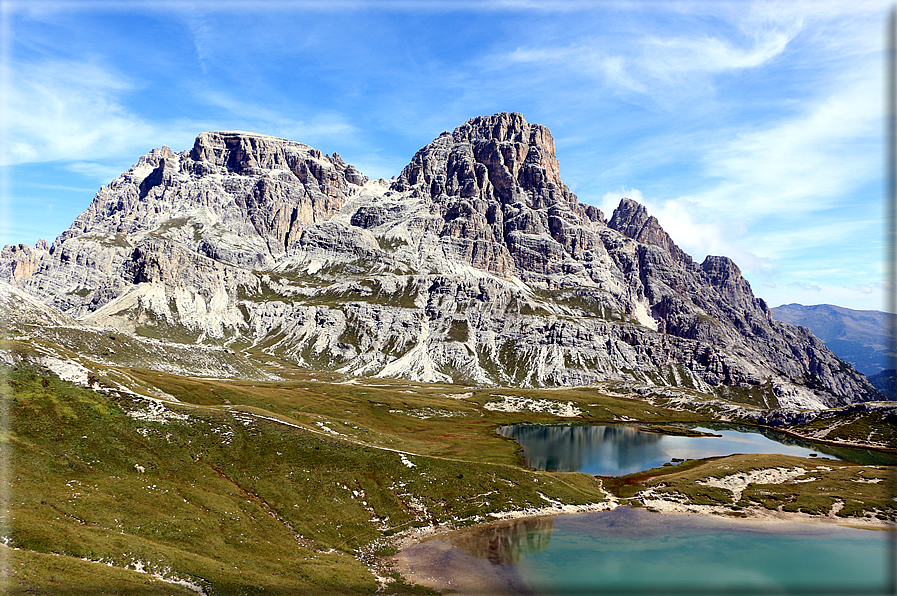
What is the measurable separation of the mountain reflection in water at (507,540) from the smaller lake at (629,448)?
40096mm

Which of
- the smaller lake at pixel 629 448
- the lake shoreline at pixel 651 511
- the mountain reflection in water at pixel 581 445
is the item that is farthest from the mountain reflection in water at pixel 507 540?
the smaller lake at pixel 629 448

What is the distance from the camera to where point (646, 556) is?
5353 centimetres

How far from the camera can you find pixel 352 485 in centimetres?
6388

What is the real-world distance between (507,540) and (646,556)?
52.5 feet

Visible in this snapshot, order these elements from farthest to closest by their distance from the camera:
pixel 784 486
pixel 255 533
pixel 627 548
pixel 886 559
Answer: pixel 784 486, pixel 627 548, pixel 255 533, pixel 886 559

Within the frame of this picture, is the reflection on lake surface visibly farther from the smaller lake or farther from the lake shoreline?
the smaller lake

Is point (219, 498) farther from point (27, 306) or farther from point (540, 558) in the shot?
point (27, 306)

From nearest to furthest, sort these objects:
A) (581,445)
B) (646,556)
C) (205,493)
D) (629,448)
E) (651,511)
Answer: (205,493), (646,556), (651,511), (629,448), (581,445)

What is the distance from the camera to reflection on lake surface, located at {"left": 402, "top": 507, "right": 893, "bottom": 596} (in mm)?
44688

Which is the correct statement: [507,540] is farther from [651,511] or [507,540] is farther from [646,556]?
[651,511]

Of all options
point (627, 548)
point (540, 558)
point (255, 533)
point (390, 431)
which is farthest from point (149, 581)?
point (390, 431)

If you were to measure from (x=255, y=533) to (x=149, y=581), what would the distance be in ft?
49.8

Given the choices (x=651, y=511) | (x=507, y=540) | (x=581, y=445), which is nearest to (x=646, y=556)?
(x=507, y=540)

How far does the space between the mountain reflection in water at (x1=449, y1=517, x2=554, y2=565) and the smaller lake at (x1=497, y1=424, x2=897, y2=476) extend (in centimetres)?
4010
